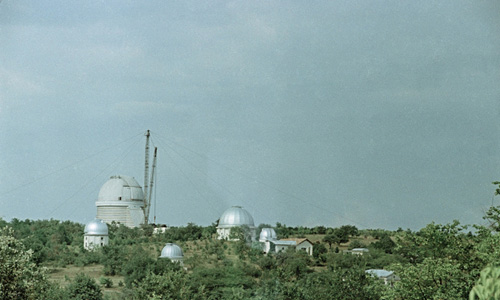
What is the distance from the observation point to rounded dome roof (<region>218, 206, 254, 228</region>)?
71.6 meters

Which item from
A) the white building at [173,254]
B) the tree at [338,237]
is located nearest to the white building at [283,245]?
the tree at [338,237]

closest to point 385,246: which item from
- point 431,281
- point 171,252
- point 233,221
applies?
point 233,221

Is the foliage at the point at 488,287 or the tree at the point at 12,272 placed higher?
the tree at the point at 12,272

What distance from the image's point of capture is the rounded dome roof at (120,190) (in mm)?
77250

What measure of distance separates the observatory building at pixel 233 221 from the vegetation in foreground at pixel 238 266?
5.72 feet

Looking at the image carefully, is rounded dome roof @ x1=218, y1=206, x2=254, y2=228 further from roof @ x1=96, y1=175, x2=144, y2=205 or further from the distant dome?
roof @ x1=96, y1=175, x2=144, y2=205

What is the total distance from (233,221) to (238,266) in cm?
1806

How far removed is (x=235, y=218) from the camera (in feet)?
236

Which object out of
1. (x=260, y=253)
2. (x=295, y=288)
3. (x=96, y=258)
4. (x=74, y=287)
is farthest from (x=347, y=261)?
(x=74, y=287)

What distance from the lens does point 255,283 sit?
46.6m

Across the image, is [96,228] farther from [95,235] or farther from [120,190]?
Result: [120,190]

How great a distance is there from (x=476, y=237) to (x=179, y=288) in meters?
17.9

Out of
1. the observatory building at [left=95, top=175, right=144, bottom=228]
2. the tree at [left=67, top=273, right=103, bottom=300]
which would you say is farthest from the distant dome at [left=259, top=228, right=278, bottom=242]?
the tree at [left=67, top=273, right=103, bottom=300]

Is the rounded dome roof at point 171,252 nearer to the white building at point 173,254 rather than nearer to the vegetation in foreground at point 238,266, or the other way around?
the white building at point 173,254
